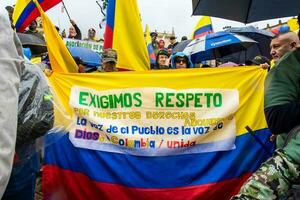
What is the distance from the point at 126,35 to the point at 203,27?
5.08 m

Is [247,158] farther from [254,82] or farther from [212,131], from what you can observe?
[254,82]

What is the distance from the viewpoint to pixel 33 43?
6176mm

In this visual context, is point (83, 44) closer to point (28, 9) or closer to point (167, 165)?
point (28, 9)

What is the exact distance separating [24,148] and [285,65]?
1343 mm

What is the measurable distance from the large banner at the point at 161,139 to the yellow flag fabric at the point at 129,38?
4.06 feet

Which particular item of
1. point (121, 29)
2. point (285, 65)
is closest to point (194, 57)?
point (121, 29)

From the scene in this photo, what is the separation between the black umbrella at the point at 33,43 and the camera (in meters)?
6.00

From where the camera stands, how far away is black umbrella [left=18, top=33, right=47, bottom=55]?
6.00 metres

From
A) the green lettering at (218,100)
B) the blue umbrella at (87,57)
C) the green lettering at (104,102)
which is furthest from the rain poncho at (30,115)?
the blue umbrella at (87,57)

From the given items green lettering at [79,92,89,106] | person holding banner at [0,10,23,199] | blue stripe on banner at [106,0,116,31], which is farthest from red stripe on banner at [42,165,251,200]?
person holding banner at [0,10,23,199]

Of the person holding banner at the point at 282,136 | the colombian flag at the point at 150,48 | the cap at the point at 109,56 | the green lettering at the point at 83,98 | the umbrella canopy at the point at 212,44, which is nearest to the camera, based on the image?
the person holding banner at the point at 282,136

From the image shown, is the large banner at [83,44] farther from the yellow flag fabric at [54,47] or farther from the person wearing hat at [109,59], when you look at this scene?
the yellow flag fabric at [54,47]

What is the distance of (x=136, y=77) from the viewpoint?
4.29 metres

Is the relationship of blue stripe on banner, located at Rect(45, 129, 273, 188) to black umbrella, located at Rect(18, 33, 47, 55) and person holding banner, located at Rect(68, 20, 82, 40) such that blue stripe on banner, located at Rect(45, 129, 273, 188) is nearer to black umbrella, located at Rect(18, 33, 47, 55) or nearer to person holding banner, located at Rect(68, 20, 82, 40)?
black umbrella, located at Rect(18, 33, 47, 55)
